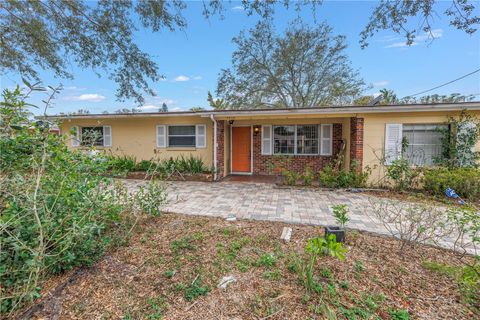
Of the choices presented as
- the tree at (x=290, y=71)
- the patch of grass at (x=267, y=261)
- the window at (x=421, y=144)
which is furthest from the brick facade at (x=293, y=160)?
the tree at (x=290, y=71)

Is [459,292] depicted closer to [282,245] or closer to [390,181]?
[282,245]

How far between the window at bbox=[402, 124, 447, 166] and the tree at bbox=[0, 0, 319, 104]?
615 centimetres

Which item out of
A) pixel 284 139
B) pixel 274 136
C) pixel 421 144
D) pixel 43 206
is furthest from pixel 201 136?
pixel 421 144

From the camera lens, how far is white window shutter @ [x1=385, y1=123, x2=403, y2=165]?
7203 millimetres

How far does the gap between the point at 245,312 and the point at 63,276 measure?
76.8 inches

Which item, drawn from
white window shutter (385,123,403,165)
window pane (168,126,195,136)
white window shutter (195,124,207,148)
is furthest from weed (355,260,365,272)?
window pane (168,126,195,136)

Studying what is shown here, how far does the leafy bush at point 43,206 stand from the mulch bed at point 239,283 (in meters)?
0.26

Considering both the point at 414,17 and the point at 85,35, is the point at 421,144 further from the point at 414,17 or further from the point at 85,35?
the point at 85,35

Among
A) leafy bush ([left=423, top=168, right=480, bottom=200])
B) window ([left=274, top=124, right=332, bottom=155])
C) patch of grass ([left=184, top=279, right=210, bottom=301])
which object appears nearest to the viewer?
patch of grass ([left=184, top=279, right=210, bottom=301])

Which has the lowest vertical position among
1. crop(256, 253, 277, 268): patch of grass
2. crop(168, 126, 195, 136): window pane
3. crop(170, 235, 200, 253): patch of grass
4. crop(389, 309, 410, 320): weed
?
crop(389, 309, 410, 320): weed

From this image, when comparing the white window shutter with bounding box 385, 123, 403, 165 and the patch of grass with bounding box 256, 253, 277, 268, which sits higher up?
the white window shutter with bounding box 385, 123, 403, 165

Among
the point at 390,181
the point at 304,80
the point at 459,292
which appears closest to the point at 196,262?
the point at 459,292

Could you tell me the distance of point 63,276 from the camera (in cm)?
244

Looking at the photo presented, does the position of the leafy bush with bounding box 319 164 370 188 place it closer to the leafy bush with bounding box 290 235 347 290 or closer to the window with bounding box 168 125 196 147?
the leafy bush with bounding box 290 235 347 290
